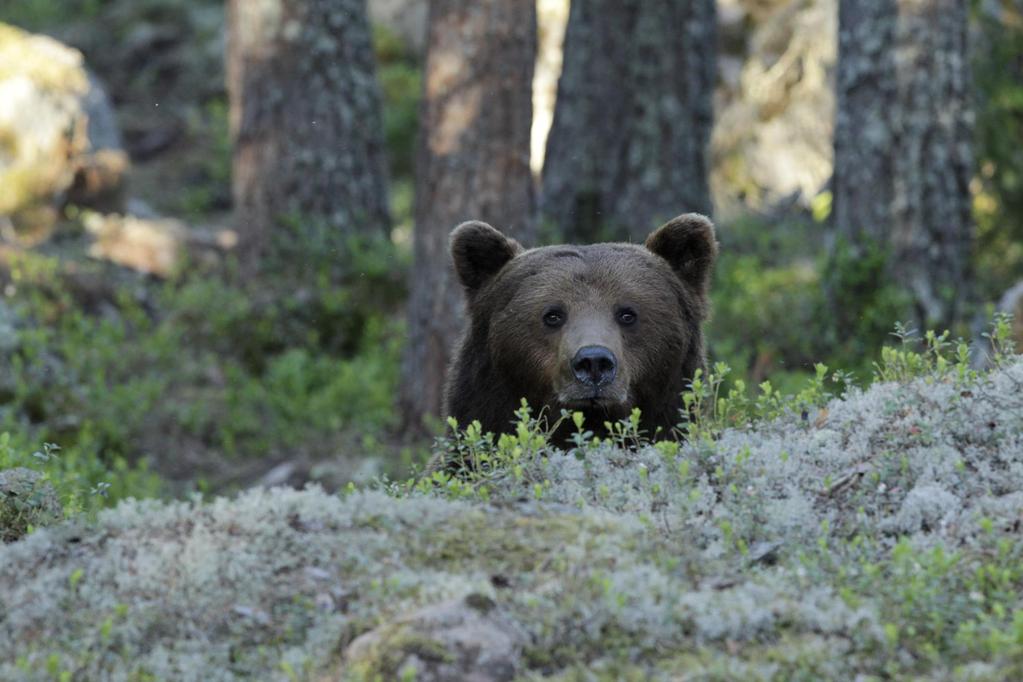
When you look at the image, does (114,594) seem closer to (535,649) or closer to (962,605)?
(535,649)

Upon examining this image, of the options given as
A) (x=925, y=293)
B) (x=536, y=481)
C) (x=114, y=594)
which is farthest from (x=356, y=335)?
(x=114, y=594)

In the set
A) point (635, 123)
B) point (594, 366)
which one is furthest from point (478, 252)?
point (635, 123)

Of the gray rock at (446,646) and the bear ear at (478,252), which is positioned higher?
the bear ear at (478,252)

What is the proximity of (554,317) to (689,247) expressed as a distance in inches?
34.3

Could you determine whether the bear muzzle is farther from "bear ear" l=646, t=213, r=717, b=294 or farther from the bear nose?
"bear ear" l=646, t=213, r=717, b=294

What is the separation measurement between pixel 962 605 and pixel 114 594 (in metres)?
2.39

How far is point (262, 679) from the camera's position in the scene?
3.86m

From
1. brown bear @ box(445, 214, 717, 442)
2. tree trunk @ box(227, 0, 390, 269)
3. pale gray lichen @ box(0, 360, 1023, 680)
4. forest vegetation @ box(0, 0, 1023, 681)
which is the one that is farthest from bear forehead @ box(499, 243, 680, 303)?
tree trunk @ box(227, 0, 390, 269)

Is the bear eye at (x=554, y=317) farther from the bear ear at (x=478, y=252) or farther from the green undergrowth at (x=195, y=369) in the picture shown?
the green undergrowth at (x=195, y=369)

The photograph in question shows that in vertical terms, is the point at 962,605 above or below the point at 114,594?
above

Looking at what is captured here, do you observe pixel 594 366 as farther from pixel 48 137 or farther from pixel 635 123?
pixel 48 137

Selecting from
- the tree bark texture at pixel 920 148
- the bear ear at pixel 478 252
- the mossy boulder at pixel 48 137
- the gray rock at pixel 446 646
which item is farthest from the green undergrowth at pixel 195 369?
the gray rock at pixel 446 646

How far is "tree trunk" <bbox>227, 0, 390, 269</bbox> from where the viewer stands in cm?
1363

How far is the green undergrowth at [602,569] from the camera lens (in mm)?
3826
